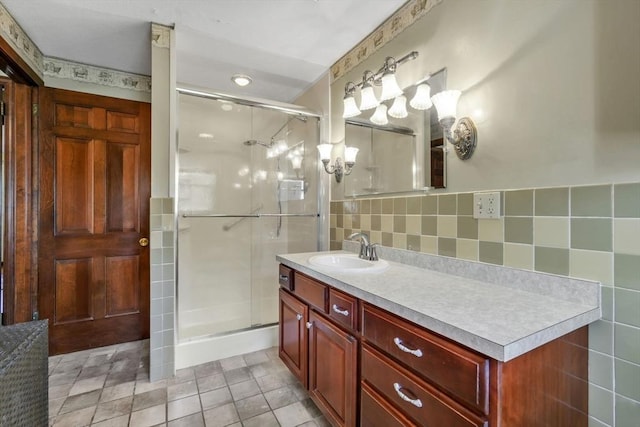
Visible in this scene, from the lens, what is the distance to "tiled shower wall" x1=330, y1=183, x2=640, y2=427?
87 cm

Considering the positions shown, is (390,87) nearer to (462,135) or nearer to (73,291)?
(462,135)

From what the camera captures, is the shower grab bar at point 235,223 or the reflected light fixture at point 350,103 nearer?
the reflected light fixture at point 350,103

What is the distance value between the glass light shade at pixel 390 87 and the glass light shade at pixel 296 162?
120 centimetres

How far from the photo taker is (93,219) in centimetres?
228

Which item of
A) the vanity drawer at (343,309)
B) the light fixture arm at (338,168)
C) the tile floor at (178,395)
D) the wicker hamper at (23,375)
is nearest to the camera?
the wicker hamper at (23,375)

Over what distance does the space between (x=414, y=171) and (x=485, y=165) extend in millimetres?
402

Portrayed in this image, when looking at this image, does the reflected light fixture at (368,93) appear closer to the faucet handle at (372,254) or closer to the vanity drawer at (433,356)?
the faucet handle at (372,254)

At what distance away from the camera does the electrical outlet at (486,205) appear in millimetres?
1206

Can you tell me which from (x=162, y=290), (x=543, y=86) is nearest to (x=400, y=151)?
(x=543, y=86)

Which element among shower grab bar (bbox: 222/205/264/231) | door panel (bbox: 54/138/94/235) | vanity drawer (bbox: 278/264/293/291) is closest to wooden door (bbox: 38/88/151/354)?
door panel (bbox: 54/138/94/235)

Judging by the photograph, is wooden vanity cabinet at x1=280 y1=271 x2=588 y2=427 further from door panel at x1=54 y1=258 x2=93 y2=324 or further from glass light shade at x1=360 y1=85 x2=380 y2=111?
door panel at x1=54 y1=258 x2=93 y2=324

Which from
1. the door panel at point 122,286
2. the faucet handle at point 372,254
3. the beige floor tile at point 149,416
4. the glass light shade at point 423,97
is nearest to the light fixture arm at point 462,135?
the glass light shade at point 423,97

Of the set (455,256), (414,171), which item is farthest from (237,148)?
(455,256)

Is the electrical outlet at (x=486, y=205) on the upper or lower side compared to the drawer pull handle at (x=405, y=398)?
upper
